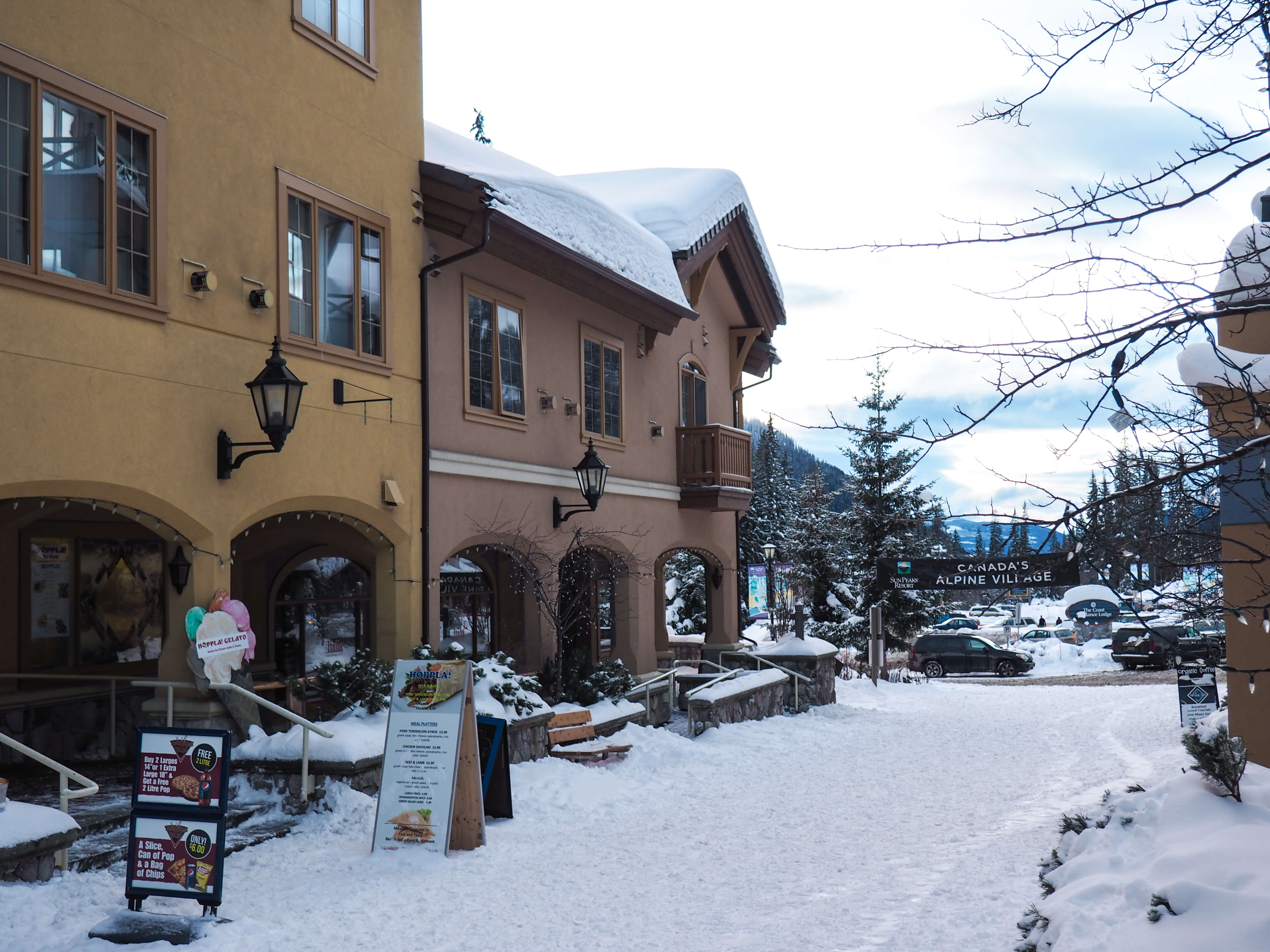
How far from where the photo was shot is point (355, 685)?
10961 mm

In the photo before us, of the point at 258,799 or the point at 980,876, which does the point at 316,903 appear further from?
the point at 980,876

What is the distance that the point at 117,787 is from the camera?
9945 mm

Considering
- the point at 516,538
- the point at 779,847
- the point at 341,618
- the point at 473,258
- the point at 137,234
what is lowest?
the point at 779,847

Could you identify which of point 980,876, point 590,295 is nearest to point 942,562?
point 590,295

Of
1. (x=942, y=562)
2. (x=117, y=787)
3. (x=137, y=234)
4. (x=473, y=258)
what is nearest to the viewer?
(x=137, y=234)

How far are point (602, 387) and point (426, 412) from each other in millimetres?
4728

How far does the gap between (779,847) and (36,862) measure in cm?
562

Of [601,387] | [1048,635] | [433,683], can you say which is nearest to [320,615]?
[601,387]

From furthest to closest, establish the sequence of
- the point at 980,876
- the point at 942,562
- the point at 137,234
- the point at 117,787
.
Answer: the point at 942,562
the point at 117,787
the point at 137,234
the point at 980,876

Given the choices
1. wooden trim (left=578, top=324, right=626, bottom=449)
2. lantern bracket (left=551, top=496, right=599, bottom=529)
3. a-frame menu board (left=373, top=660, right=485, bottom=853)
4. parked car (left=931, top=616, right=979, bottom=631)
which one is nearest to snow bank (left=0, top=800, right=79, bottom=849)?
a-frame menu board (left=373, top=660, right=485, bottom=853)

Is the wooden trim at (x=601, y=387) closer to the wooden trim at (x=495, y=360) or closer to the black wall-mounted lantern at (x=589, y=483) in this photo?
the black wall-mounted lantern at (x=589, y=483)

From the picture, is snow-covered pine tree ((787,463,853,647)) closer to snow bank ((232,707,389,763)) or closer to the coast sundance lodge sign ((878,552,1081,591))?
the coast sundance lodge sign ((878,552,1081,591))

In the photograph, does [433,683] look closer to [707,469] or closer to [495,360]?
[495,360]

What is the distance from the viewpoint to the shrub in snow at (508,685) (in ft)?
39.3
